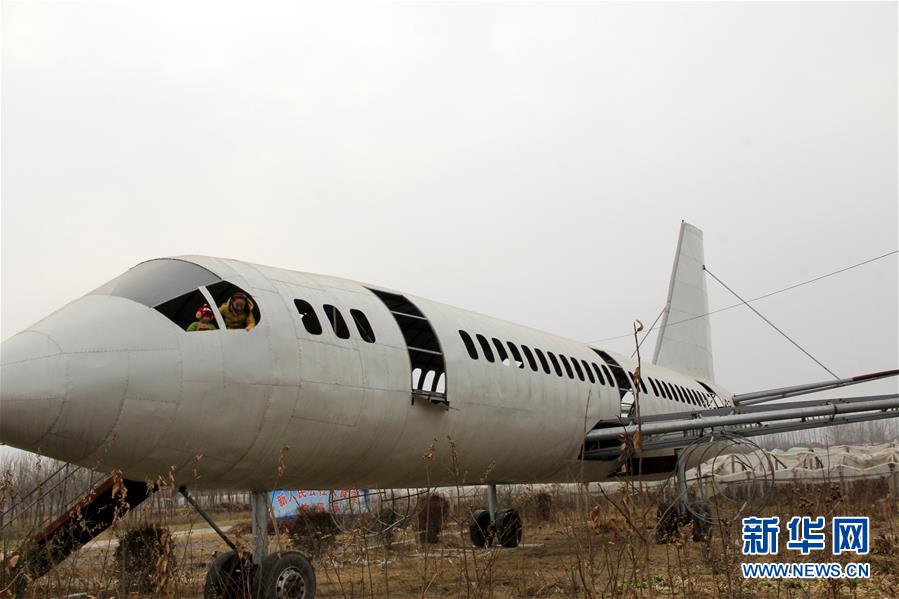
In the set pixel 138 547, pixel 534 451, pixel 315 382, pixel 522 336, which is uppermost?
pixel 522 336

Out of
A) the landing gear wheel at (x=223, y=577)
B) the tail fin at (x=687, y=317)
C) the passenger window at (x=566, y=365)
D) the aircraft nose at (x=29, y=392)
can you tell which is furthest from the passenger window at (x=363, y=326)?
the tail fin at (x=687, y=317)

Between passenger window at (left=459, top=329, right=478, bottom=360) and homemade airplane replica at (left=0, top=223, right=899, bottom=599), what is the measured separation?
0.07 feet

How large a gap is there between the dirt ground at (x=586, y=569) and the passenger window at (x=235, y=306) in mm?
2085

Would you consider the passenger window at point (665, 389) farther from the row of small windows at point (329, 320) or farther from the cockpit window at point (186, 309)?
the cockpit window at point (186, 309)

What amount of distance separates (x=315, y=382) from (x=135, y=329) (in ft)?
6.14

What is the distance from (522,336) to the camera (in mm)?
12633

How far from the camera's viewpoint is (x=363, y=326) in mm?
9102

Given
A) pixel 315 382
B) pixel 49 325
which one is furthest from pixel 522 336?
pixel 49 325

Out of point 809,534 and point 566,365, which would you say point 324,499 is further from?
point 809,534

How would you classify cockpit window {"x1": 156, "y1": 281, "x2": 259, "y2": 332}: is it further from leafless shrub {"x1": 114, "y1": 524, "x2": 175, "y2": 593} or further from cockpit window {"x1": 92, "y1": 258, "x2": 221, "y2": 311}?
leafless shrub {"x1": 114, "y1": 524, "x2": 175, "y2": 593}

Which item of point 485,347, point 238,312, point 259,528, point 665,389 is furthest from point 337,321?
point 665,389

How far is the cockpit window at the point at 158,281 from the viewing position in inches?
287

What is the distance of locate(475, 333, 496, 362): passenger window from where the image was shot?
36.0 feet

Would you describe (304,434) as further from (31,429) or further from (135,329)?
(31,429)
